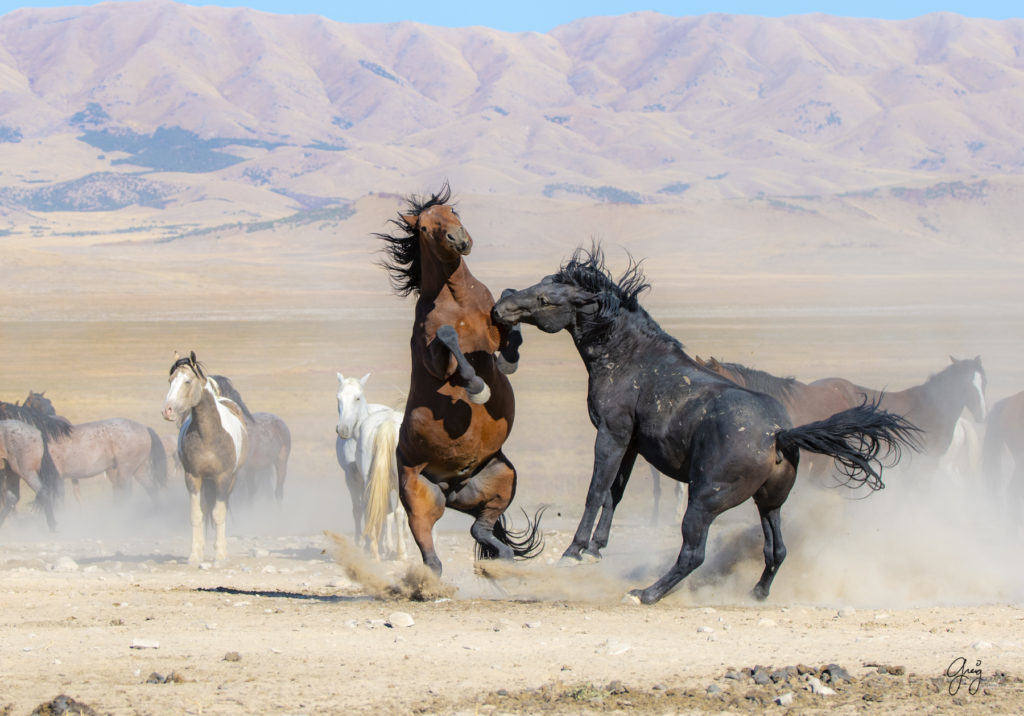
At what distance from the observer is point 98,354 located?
33.3 metres

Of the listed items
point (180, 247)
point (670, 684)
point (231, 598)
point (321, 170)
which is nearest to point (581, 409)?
point (231, 598)

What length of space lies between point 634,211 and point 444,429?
8981 centimetres

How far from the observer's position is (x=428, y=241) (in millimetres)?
7781

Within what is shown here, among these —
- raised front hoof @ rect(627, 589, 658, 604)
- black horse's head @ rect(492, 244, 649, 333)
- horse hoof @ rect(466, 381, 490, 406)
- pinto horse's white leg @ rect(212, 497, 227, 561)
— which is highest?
black horse's head @ rect(492, 244, 649, 333)

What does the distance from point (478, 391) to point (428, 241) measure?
1.06 meters

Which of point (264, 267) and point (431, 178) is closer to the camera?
point (264, 267)

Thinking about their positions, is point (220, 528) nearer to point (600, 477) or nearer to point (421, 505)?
point (421, 505)

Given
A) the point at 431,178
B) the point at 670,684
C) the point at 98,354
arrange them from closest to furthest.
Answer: the point at 670,684
the point at 98,354
the point at 431,178

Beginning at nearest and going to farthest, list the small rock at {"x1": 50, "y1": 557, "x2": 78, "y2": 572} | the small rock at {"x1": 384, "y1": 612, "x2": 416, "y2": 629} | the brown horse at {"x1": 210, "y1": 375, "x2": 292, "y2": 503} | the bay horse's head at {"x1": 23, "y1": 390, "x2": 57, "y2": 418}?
1. the small rock at {"x1": 384, "y1": 612, "x2": 416, "y2": 629}
2. the small rock at {"x1": 50, "y1": 557, "x2": 78, "y2": 572}
3. the brown horse at {"x1": 210, "y1": 375, "x2": 292, "y2": 503}
4. the bay horse's head at {"x1": 23, "y1": 390, "x2": 57, "y2": 418}

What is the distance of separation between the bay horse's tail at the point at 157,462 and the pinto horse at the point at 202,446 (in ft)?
13.0

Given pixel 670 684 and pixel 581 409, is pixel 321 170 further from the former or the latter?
pixel 670 684

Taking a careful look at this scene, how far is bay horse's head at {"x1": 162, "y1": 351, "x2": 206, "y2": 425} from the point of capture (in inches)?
453

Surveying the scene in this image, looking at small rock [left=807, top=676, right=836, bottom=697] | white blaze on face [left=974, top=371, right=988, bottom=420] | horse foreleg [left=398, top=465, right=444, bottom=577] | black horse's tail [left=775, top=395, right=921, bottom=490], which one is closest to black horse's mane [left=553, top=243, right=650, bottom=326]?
black horse's tail [left=775, top=395, right=921, bottom=490]

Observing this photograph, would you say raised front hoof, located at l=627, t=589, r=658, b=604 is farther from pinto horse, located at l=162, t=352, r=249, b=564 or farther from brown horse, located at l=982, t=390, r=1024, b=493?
brown horse, located at l=982, t=390, r=1024, b=493
